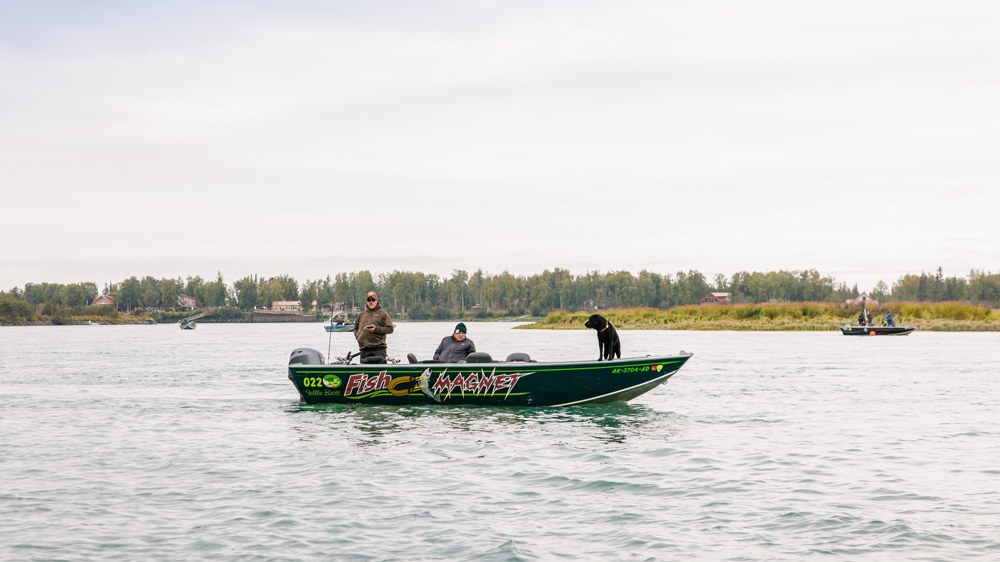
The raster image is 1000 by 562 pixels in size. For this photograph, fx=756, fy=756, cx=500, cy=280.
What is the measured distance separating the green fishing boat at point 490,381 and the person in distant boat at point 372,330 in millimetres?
339

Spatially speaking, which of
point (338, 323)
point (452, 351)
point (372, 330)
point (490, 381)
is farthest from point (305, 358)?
point (338, 323)

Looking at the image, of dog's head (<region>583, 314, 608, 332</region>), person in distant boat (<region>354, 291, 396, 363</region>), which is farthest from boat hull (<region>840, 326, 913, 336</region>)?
person in distant boat (<region>354, 291, 396, 363</region>)

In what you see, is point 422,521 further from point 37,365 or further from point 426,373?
point 37,365

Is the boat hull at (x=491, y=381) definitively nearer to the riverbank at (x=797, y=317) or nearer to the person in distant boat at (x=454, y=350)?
the person in distant boat at (x=454, y=350)

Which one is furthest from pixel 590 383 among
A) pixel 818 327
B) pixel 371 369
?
pixel 818 327

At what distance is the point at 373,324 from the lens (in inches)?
619

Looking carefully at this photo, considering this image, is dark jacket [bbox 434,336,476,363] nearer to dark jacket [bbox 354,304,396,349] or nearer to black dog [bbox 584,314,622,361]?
dark jacket [bbox 354,304,396,349]

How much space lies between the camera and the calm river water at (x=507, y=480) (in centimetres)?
709

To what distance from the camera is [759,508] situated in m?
8.28

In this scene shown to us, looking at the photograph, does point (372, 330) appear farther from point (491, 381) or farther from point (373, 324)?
point (491, 381)

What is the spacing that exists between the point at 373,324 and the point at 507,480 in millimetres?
6773

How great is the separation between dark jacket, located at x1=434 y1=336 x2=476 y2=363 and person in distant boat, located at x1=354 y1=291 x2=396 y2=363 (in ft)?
4.17

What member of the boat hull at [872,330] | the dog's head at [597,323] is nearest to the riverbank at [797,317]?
the boat hull at [872,330]

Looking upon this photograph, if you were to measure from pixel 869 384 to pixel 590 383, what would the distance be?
11.0 m
